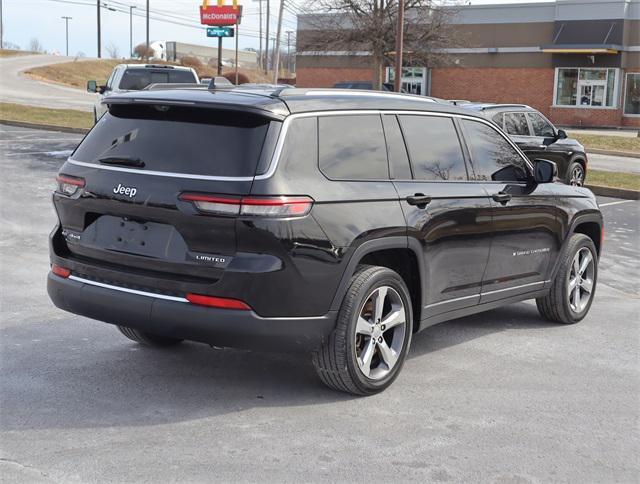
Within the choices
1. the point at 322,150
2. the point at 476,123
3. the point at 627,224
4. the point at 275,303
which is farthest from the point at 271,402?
the point at 627,224

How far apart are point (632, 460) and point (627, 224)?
32.9 feet

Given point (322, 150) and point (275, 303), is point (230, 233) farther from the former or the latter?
point (322, 150)

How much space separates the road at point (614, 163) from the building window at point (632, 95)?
66.6ft

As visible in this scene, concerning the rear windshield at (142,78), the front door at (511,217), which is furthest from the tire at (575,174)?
the front door at (511,217)

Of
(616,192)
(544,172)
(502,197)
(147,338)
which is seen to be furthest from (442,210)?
(616,192)

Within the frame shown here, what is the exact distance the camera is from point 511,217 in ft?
21.5

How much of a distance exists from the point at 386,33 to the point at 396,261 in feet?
121

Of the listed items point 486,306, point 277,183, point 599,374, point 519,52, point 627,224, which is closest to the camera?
point 277,183

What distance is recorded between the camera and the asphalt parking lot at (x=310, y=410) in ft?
14.0

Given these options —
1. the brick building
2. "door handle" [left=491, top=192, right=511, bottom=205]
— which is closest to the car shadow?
"door handle" [left=491, top=192, right=511, bottom=205]

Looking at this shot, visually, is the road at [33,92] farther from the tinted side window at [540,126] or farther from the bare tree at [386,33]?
the tinted side window at [540,126]

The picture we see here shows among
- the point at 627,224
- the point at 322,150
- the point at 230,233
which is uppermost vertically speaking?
the point at 322,150

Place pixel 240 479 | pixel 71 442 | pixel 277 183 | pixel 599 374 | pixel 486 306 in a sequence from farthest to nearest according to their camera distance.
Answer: pixel 486 306 → pixel 599 374 → pixel 277 183 → pixel 71 442 → pixel 240 479

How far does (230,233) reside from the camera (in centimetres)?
470
